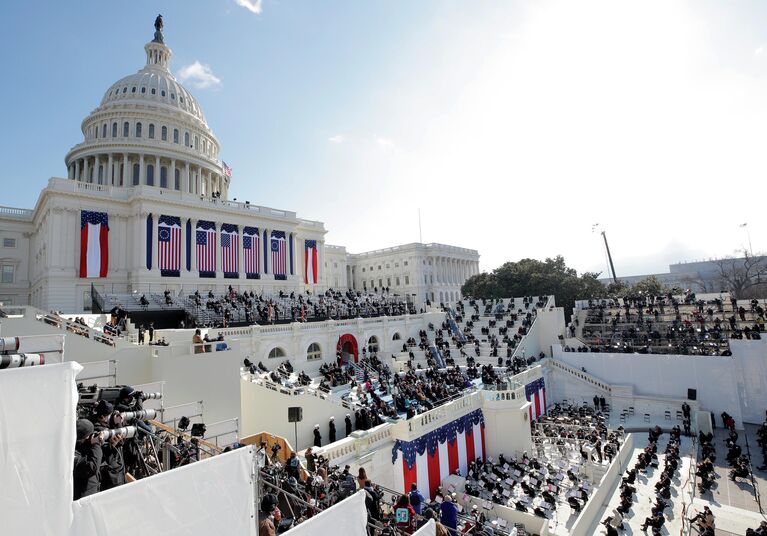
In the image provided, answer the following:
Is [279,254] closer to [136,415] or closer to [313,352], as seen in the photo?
[313,352]

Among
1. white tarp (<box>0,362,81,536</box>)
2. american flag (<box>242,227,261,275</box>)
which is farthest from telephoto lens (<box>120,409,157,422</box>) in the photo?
american flag (<box>242,227,261,275</box>)

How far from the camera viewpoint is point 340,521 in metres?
5.59

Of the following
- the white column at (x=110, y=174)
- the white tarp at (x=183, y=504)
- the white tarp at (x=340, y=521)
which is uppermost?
the white column at (x=110, y=174)

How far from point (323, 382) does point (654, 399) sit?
24.9 meters

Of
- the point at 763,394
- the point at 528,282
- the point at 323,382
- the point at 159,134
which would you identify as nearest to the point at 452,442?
the point at 323,382

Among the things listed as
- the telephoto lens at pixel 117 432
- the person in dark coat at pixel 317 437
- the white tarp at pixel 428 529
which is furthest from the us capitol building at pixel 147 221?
the white tarp at pixel 428 529

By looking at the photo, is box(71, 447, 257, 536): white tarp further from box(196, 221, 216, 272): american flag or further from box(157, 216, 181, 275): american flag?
box(196, 221, 216, 272): american flag

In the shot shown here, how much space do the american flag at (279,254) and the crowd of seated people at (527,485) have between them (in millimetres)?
32933

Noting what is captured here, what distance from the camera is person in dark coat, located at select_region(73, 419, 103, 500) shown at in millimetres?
4598

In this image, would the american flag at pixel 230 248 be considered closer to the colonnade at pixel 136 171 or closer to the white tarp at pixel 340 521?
the colonnade at pixel 136 171

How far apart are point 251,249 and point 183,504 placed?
43409 mm

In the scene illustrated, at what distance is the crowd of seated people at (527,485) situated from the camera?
685 inches

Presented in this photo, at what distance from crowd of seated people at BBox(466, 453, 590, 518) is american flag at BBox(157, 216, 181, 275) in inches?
1303

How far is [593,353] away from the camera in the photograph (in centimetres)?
3531
